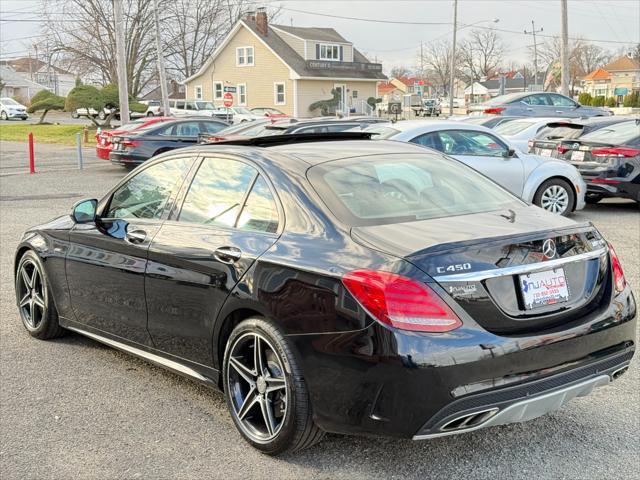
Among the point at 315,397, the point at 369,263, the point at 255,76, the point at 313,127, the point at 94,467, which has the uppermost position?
the point at 255,76

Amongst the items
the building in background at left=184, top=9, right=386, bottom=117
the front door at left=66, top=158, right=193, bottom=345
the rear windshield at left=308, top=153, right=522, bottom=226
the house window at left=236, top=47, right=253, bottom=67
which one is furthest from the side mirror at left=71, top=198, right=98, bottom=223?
the house window at left=236, top=47, right=253, bottom=67

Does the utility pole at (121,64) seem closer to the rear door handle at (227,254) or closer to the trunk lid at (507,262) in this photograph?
the rear door handle at (227,254)

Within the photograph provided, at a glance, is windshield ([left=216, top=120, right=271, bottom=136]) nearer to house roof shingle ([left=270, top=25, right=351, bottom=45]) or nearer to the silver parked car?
the silver parked car

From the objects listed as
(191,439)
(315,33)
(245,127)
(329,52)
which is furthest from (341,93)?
(191,439)

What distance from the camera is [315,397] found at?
3426mm

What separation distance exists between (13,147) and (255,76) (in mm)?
Result: 28248

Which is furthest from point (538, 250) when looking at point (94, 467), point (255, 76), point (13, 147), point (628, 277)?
point (255, 76)

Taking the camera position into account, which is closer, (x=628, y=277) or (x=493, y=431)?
(x=493, y=431)

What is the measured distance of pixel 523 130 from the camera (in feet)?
51.6

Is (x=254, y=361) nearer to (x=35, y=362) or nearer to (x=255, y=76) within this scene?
(x=35, y=362)

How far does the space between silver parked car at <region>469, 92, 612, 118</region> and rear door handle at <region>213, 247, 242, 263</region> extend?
825 inches

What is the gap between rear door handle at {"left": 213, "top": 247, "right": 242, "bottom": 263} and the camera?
12.6ft

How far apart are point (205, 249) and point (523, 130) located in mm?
12883

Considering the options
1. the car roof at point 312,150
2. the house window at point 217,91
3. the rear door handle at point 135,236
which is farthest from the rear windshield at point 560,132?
the house window at point 217,91
